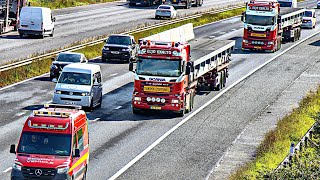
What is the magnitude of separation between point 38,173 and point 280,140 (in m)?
12.6

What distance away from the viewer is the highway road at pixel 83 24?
195ft

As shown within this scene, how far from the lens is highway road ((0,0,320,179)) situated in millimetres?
29531

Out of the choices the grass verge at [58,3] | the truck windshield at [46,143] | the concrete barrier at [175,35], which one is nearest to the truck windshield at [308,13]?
the grass verge at [58,3]

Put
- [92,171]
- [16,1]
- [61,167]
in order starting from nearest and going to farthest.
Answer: [61,167] → [92,171] → [16,1]

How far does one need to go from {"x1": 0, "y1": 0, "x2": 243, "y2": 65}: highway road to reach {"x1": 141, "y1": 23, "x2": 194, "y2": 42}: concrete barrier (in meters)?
11.7

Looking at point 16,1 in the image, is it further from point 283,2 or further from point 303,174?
point 303,174

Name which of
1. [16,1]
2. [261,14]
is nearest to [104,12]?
[16,1]

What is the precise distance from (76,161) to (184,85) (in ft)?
48.6

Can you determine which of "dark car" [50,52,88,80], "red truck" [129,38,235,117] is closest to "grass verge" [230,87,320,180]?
"red truck" [129,38,235,117]

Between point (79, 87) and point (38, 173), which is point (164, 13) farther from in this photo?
point (38, 173)

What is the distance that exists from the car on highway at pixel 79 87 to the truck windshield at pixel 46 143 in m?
14.0

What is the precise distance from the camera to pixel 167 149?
1273 inches

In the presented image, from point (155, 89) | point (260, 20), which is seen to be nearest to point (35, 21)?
point (260, 20)

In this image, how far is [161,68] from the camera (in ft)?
125
